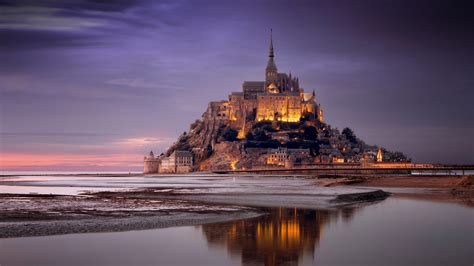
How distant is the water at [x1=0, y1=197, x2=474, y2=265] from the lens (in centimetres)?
1428

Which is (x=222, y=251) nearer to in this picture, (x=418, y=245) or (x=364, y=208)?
(x=418, y=245)

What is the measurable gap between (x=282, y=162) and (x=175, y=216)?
122244 millimetres

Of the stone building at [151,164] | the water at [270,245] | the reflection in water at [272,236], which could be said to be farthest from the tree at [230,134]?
the water at [270,245]

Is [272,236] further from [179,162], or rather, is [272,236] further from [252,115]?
[252,115]

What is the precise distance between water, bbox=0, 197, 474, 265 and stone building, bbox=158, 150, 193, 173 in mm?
133888

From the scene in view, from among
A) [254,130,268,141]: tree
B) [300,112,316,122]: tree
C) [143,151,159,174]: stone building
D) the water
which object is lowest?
the water

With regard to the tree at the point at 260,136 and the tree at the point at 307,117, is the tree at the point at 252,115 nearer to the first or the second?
the tree at the point at 260,136

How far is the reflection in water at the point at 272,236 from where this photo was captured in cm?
1474

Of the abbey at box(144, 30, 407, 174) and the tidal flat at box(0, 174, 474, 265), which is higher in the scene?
the abbey at box(144, 30, 407, 174)

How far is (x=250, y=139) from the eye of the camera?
158375mm

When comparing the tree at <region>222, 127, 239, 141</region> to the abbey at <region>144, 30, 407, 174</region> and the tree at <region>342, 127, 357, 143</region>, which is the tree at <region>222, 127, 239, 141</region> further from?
the tree at <region>342, 127, 357, 143</region>

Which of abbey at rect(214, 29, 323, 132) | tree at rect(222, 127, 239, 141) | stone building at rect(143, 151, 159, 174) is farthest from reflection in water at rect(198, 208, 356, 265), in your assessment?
stone building at rect(143, 151, 159, 174)

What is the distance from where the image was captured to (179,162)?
157125 mm

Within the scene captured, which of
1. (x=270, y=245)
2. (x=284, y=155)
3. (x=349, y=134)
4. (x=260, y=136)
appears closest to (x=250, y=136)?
(x=260, y=136)
